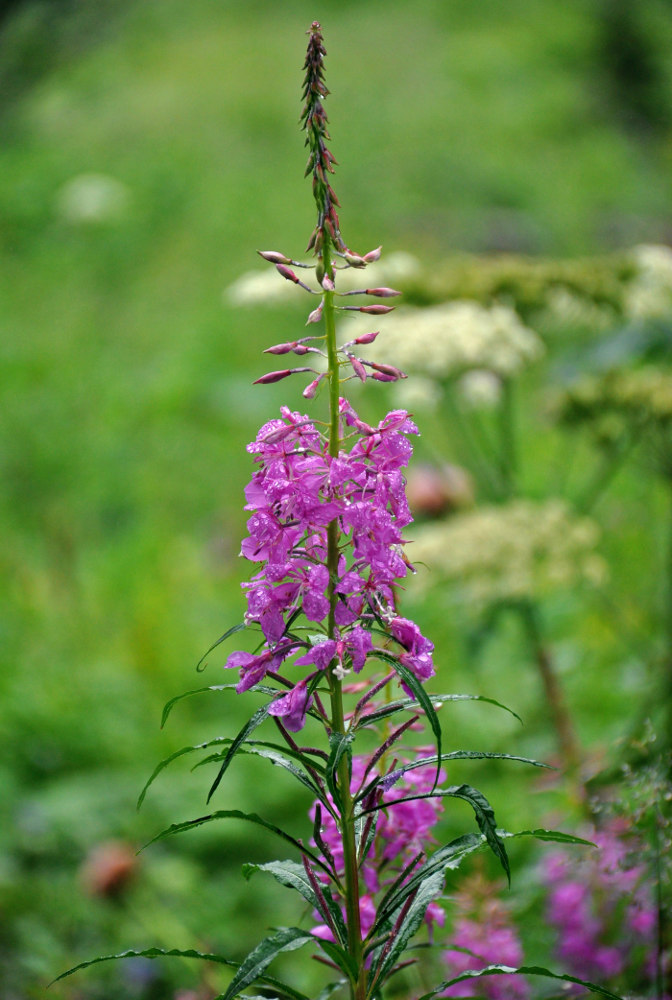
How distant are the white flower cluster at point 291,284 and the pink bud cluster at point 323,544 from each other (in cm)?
191

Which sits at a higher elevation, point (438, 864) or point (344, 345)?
point (344, 345)

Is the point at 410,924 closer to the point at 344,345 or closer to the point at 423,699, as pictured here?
the point at 423,699

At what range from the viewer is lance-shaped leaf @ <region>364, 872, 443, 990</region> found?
3.36 ft

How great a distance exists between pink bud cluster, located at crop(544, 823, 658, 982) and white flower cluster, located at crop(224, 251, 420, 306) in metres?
1.82

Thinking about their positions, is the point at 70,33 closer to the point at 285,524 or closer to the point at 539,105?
the point at 285,524

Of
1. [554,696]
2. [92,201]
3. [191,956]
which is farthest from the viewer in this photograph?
[92,201]

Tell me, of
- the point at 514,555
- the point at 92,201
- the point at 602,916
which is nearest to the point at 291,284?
the point at 514,555

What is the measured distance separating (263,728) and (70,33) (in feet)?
8.99

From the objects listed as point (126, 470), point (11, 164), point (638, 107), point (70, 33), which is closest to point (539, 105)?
point (638, 107)

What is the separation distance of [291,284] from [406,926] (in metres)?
2.33

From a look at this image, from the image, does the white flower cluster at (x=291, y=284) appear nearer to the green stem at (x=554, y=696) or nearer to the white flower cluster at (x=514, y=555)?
the white flower cluster at (x=514, y=555)

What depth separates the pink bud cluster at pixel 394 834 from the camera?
1162 mm

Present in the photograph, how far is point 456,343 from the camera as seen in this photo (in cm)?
273

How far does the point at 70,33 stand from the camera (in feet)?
11.3
